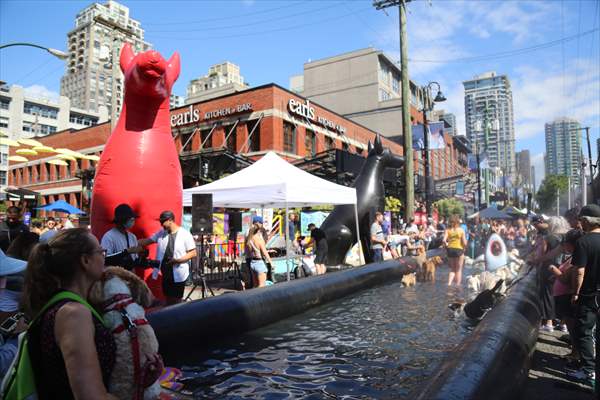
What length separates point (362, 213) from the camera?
484 inches

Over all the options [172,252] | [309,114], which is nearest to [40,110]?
[309,114]

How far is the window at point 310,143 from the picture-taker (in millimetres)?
28172

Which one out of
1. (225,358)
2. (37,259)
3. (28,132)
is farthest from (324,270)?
(28,132)

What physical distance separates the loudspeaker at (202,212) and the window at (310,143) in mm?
19595

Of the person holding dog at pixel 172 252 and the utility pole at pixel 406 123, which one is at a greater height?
the utility pole at pixel 406 123

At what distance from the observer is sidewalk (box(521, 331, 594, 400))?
169 inches

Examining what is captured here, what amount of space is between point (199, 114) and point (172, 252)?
23.3 meters

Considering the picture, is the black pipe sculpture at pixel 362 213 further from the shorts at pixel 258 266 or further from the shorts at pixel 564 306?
the shorts at pixel 564 306

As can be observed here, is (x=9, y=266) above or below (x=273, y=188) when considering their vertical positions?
below

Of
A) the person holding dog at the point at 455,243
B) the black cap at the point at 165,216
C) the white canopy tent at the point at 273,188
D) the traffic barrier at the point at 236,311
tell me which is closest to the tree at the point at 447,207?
the person holding dog at the point at 455,243

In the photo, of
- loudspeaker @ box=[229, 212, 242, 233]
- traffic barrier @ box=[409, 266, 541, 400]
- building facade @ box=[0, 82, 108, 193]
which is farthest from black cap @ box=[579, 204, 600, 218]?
building facade @ box=[0, 82, 108, 193]

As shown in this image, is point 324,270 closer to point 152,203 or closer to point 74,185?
point 152,203

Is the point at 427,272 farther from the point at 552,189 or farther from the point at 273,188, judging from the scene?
the point at 552,189

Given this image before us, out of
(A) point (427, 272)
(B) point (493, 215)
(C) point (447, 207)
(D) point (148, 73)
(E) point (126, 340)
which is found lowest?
(A) point (427, 272)
